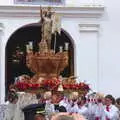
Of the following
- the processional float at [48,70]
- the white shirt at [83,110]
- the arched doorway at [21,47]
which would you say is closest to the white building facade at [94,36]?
the arched doorway at [21,47]

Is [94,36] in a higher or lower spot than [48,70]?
higher

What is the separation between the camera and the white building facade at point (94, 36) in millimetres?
19859

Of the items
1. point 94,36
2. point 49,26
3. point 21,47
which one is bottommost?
point 21,47

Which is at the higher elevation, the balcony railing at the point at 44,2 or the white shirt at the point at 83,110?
the balcony railing at the point at 44,2

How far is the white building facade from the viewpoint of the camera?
1986 cm

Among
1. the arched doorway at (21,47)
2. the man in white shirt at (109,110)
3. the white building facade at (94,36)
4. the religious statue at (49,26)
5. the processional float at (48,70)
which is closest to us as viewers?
the man in white shirt at (109,110)

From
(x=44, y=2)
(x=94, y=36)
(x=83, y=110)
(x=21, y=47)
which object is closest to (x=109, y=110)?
(x=83, y=110)

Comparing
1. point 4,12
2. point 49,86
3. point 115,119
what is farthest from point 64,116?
point 4,12

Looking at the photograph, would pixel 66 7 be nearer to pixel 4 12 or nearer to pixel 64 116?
pixel 4 12

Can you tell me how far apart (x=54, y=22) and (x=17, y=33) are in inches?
179

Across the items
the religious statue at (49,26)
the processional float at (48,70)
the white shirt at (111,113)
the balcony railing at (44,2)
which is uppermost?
the balcony railing at (44,2)

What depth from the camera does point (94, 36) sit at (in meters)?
20.0

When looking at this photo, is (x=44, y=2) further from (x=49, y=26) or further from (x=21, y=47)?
(x=49, y=26)

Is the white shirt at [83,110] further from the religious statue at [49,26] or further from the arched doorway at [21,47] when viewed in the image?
the arched doorway at [21,47]
